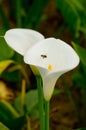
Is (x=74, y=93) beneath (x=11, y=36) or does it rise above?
beneath

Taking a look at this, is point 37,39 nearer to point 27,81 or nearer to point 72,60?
point 72,60

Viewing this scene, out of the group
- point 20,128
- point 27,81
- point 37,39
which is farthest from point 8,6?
point 37,39

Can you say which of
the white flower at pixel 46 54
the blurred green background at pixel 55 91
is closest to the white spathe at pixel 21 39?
the white flower at pixel 46 54

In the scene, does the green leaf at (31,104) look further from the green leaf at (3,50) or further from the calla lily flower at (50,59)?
the calla lily flower at (50,59)

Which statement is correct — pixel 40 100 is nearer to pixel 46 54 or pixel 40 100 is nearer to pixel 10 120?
pixel 46 54

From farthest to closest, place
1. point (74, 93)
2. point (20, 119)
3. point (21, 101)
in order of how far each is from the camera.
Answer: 1. point (74, 93)
2. point (21, 101)
3. point (20, 119)

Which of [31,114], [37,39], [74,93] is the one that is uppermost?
[37,39]

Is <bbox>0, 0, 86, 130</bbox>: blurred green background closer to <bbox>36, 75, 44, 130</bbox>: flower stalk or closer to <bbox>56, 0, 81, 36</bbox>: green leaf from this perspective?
<bbox>56, 0, 81, 36</bbox>: green leaf
